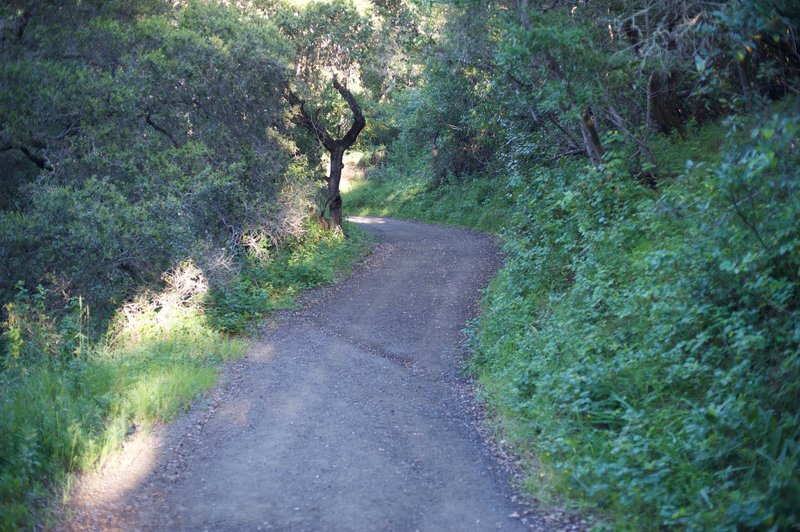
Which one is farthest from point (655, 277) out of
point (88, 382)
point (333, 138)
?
point (333, 138)

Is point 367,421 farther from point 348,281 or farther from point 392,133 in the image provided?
point 392,133

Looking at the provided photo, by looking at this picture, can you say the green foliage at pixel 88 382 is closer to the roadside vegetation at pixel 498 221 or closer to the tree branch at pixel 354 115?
A: the roadside vegetation at pixel 498 221

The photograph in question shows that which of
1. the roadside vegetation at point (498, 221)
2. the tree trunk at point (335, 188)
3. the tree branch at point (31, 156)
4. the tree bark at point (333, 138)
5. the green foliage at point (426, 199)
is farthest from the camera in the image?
the green foliage at point (426, 199)

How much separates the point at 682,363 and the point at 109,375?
20.2 feet

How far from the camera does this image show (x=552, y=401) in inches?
263

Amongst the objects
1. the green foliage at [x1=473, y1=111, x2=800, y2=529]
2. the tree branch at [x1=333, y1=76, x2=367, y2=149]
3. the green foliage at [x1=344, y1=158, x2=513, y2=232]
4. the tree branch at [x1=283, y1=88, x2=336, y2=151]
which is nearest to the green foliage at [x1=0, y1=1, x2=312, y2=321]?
the tree branch at [x1=283, y1=88, x2=336, y2=151]

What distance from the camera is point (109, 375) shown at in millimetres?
8016

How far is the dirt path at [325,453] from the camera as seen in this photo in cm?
541

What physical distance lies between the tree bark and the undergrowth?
10.9 meters

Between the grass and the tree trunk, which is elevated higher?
the tree trunk

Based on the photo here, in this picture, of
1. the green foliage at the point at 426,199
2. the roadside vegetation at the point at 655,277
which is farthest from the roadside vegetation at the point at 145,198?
the green foliage at the point at 426,199

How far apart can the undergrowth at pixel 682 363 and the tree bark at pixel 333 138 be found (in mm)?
10949

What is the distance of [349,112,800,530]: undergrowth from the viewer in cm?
459

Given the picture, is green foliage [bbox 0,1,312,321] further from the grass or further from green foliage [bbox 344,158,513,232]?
green foliage [bbox 344,158,513,232]
